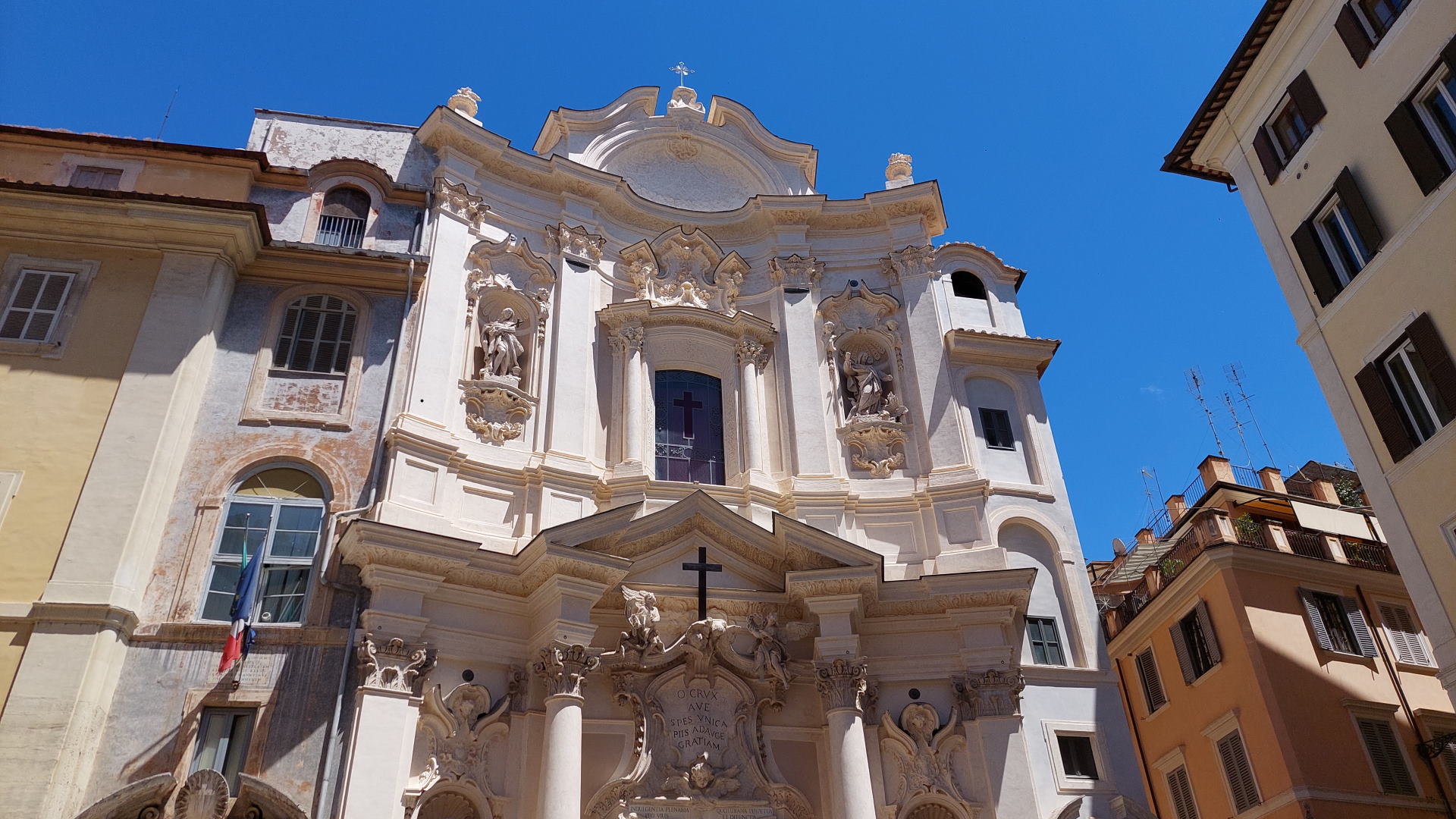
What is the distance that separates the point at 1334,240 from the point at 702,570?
33.1 ft

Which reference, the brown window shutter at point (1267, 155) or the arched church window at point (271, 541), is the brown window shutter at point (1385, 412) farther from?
the arched church window at point (271, 541)

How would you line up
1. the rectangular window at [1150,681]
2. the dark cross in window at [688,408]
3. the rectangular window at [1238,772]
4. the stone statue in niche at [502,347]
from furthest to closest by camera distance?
the rectangular window at [1150,681] < the rectangular window at [1238,772] < the dark cross in window at [688,408] < the stone statue in niche at [502,347]

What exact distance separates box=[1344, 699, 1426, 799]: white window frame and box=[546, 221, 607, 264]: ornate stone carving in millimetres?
15264

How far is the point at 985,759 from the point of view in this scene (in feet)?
48.1

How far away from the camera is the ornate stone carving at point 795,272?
1983 cm

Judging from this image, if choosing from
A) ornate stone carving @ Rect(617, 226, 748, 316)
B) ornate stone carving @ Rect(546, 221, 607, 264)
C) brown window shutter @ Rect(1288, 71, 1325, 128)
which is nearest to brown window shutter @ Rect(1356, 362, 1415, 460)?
brown window shutter @ Rect(1288, 71, 1325, 128)

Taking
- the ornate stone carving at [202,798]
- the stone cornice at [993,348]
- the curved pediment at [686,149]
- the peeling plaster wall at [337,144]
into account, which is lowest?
the ornate stone carving at [202,798]

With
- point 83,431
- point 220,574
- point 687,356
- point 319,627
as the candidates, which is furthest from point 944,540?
point 83,431

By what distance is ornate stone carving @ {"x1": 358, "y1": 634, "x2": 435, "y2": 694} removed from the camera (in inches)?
511

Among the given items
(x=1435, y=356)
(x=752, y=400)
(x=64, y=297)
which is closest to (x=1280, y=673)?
(x=1435, y=356)

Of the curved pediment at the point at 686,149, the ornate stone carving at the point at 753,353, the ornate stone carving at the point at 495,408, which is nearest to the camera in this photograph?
the ornate stone carving at the point at 495,408

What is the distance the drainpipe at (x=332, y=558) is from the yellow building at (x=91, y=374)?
2.04 meters

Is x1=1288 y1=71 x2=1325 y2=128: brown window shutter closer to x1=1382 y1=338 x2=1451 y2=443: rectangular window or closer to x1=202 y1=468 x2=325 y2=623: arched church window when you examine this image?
x1=1382 y1=338 x2=1451 y2=443: rectangular window

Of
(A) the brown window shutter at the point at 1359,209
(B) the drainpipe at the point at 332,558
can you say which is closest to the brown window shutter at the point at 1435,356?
(A) the brown window shutter at the point at 1359,209
